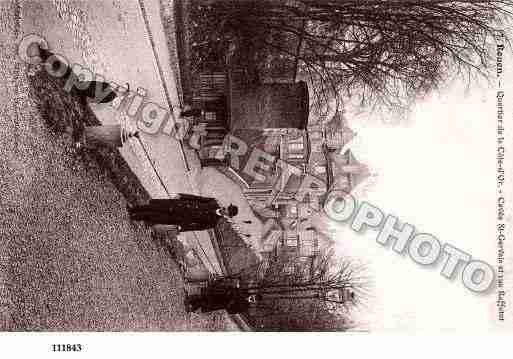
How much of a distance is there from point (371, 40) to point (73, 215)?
361 cm

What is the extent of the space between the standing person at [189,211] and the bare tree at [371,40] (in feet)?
5.00

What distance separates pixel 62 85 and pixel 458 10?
4.21m

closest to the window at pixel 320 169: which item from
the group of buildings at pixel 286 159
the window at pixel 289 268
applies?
the group of buildings at pixel 286 159

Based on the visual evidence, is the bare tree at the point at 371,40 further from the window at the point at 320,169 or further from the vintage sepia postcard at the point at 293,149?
the window at the point at 320,169

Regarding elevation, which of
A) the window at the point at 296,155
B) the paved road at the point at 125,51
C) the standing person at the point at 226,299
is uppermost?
the paved road at the point at 125,51

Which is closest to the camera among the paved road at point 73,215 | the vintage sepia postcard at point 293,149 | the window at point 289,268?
the paved road at point 73,215

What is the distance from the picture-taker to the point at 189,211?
24.8 feet

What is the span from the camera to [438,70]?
24.7ft

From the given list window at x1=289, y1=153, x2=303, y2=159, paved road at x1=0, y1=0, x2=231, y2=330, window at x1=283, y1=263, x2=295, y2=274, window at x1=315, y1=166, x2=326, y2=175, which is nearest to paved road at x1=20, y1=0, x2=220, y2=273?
paved road at x1=0, y1=0, x2=231, y2=330

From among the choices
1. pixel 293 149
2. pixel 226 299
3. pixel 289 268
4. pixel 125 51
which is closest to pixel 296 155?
pixel 293 149

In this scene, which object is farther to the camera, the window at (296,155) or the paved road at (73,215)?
the window at (296,155)

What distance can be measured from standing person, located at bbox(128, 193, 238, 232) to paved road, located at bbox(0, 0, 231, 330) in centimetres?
22

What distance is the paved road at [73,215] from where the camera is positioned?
7.15 meters

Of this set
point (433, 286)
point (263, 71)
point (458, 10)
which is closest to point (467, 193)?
point (433, 286)
